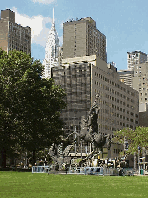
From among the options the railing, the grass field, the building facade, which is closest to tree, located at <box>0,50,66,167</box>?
the railing

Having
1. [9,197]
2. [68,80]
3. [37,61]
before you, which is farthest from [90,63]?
[9,197]

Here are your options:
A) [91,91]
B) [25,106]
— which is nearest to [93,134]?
[25,106]

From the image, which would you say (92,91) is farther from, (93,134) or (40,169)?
(40,169)

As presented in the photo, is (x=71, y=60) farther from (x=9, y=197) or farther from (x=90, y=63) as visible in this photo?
(x=9, y=197)

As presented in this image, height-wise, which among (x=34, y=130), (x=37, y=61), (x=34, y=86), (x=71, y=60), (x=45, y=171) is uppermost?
(x=71, y=60)

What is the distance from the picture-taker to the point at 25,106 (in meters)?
52.2

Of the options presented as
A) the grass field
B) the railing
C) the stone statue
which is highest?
the stone statue

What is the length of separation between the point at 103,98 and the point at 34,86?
8255cm

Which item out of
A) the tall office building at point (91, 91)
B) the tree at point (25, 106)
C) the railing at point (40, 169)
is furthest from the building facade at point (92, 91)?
the railing at point (40, 169)

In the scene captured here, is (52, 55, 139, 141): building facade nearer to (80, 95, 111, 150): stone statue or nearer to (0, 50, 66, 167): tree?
(0, 50, 66, 167): tree

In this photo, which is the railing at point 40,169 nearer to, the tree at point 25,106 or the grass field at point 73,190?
the tree at point 25,106

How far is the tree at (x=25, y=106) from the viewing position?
50.9 meters

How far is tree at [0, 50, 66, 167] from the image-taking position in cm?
5091

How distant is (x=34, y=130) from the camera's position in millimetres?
54438
